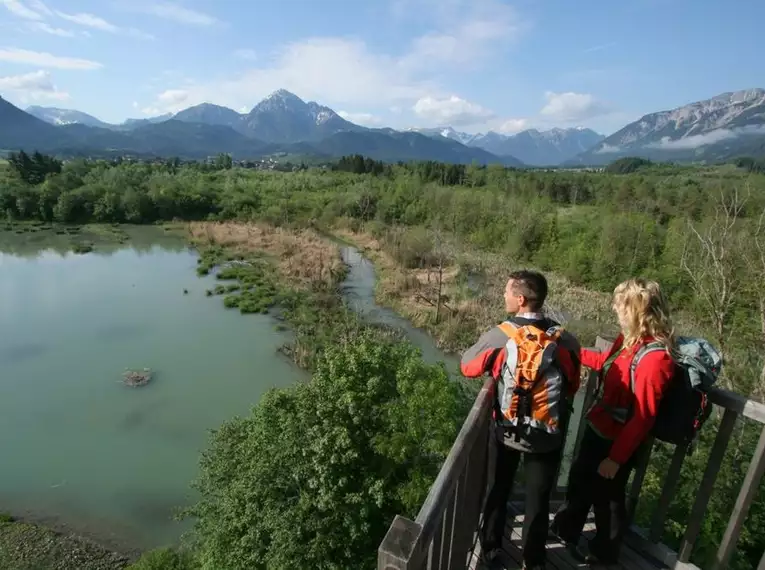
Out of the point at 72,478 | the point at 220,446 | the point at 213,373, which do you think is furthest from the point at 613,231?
the point at 72,478

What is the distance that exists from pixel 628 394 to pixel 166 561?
9252mm

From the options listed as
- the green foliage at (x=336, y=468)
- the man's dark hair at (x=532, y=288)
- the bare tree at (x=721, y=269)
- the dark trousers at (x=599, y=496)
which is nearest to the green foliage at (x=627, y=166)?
the bare tree at (x=721, y=269)

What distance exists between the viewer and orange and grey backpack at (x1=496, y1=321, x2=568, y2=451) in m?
2.38

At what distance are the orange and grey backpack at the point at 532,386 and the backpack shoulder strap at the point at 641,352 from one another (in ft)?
1.17

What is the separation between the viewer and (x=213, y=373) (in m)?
17.5

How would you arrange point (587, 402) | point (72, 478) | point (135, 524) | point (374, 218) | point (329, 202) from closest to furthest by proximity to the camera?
point (587, 402) < point (135, 524) < point (72, 478) < point (374, 218) < point (329, 202)

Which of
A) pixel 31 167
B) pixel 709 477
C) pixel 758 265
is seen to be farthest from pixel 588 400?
pixel 31 167

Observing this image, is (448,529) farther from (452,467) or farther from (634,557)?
(634,557)

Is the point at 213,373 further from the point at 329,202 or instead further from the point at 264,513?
the point at 329,202

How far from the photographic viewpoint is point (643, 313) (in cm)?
243

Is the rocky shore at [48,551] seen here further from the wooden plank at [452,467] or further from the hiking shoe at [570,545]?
the wooden plank at [452,467]

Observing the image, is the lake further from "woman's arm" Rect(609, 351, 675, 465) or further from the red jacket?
"woman's arm" Rect(609, 351, 675, 465)

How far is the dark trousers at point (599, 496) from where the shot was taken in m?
2.77

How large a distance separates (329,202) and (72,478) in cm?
4075
